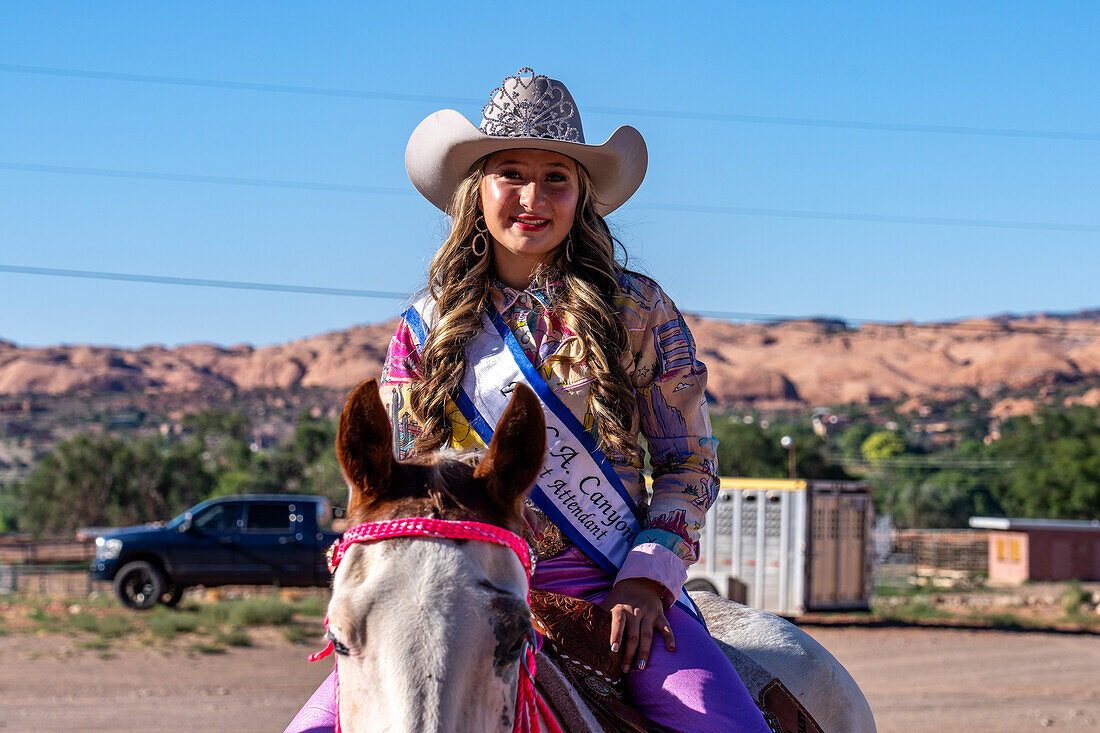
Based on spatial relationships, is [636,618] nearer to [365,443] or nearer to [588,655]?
[588,655]

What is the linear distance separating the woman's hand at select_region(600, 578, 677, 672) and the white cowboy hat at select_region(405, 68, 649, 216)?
1.17 m

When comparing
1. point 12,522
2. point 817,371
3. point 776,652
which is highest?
point 817,371

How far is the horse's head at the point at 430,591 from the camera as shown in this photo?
1.79m

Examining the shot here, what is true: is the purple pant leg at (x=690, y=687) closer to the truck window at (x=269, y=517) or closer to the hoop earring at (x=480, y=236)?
the hoop earring at (x=480, y=236)

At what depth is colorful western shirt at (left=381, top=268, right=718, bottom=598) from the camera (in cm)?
271

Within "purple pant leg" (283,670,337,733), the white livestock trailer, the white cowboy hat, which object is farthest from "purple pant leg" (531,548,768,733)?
the white livestock trailer

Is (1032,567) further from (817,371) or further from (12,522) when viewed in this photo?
(817,371)

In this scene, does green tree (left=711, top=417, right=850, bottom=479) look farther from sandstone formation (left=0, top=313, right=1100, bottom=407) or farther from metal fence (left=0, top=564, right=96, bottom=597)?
sandstone formation (left=0, top=313, right=1100, bottom=407)

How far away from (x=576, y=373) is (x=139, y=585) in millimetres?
17596

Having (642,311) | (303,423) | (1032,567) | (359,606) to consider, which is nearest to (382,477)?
(359,606)

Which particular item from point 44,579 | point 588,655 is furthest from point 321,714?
point 44,579

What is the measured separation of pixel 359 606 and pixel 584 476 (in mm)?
920

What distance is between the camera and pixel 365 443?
2.00 metres

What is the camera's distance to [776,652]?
3.43 m
